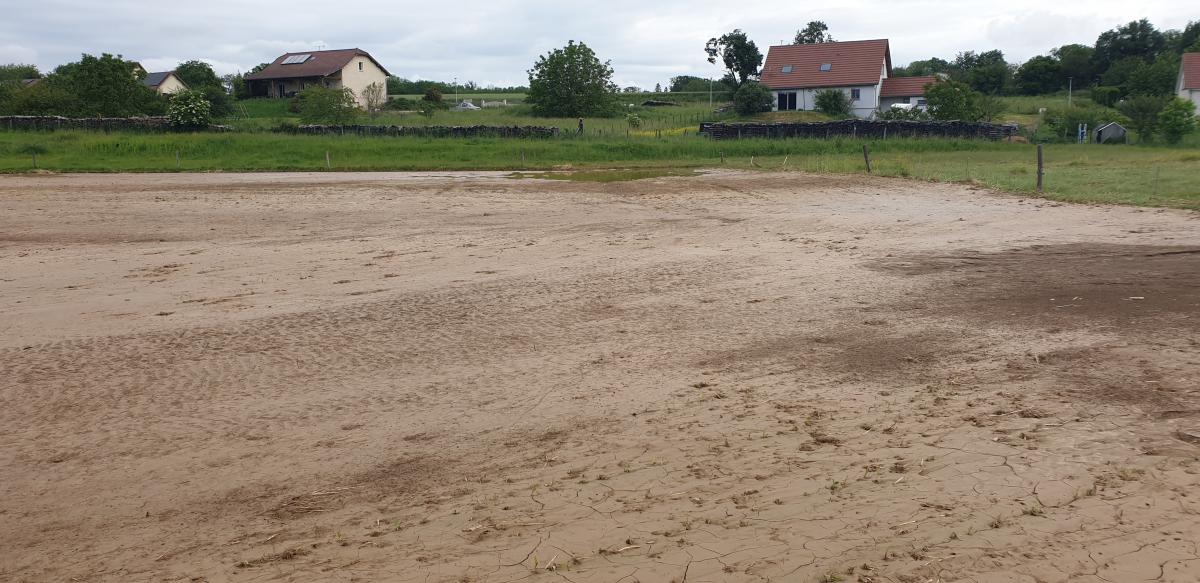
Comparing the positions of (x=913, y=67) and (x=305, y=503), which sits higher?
(x=913, y=67)

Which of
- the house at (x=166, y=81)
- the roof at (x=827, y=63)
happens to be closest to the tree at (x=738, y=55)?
the roof at (x=827, y=63)

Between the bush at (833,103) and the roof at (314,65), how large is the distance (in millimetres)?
38437

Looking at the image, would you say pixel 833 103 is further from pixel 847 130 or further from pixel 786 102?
pixel 847 130

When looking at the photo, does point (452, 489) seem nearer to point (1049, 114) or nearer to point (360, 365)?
point (360, 365)

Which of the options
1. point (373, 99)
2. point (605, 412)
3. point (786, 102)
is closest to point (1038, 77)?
point (786, 102)

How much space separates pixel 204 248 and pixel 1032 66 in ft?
304

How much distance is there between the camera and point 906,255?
13.6 metres

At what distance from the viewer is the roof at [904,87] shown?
7331cm

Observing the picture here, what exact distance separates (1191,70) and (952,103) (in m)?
26.1

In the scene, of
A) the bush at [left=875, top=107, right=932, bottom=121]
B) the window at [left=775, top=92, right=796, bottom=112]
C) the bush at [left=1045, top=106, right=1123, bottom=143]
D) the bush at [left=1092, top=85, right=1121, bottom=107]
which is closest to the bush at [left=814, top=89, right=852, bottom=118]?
the window at [left=775, top=92, right=796, bottom=112]

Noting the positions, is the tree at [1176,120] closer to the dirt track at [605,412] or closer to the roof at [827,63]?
the roof at [827,63]

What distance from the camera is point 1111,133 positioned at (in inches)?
2084

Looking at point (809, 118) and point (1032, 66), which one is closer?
point (809, 118)

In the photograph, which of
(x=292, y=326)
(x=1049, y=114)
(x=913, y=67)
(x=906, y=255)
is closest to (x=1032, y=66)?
(x=913, y=67)
